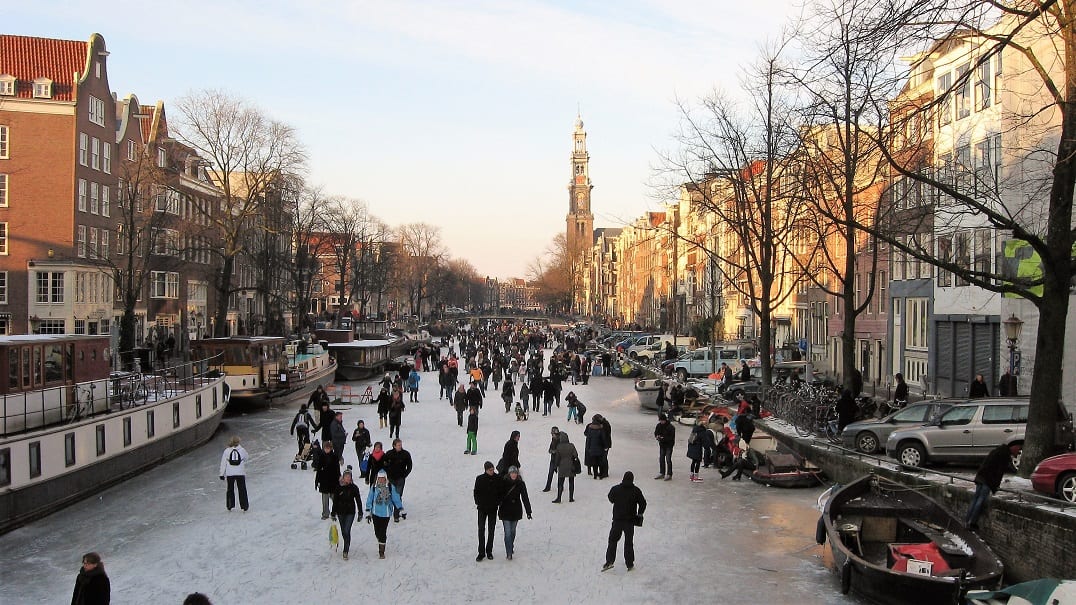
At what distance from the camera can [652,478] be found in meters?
22.2

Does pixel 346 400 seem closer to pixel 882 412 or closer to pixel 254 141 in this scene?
pixel 254 141

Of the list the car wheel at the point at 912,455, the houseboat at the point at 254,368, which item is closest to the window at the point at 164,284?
the houseboat at the point at 254,368

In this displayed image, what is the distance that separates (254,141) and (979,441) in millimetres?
40254

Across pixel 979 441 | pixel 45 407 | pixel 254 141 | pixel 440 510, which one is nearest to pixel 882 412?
pixel 979 441

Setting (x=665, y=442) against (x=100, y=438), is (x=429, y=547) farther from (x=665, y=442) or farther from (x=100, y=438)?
(x=100, y=438)

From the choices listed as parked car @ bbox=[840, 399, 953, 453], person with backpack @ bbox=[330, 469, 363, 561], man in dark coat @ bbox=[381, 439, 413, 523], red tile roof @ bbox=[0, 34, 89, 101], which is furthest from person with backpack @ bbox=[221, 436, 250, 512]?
red tile roof @ bbox=[0, 34, 89, 101]

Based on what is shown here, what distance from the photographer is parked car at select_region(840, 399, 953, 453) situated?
19.4 meters

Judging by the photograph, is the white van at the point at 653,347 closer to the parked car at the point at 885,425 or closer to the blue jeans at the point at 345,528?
the parked car at the point at 885,425

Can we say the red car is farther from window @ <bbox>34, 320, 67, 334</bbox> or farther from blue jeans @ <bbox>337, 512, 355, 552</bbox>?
window @ <bbox>34, 320, 67, 334</bbox>

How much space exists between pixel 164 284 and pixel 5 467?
46227 mm

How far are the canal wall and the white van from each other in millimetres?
40331

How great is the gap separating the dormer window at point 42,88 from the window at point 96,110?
1.99 m

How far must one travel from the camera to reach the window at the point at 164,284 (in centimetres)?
6007

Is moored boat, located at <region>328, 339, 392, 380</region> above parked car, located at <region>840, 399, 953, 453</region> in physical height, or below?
below
